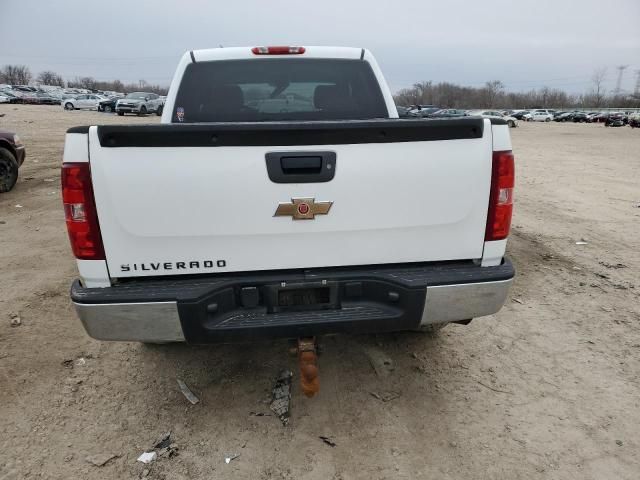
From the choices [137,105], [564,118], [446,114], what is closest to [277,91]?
[446,114]

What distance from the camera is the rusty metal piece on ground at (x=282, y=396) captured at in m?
2.81

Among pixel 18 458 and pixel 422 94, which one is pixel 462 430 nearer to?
pixel 18 458

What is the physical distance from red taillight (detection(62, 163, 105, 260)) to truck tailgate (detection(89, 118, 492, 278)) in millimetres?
41

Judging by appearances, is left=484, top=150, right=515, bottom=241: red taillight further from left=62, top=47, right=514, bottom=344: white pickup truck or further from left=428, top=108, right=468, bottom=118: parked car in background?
left=428, top=108, right=468, bottom=118: parked car in background

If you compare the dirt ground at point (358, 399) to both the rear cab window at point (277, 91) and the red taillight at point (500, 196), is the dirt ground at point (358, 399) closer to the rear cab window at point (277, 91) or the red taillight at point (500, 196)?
the red taillight at point (500, 196)

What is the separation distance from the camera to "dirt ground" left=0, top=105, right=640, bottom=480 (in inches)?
96.5

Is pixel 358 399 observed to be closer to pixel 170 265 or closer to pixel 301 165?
pixel 170 265

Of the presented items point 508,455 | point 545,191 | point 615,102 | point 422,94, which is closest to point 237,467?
point 508,455

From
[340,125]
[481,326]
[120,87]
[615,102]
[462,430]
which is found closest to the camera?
[340,125]

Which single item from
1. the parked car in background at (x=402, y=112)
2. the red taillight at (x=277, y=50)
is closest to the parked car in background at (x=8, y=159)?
the red taillight at (x=277, y=50)

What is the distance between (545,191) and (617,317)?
626 centimetres

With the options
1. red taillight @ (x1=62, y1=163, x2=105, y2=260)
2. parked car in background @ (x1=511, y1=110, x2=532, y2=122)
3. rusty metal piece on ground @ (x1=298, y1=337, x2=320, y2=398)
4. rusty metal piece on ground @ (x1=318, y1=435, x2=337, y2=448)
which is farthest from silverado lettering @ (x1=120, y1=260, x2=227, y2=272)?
parked car in background @ (x1=511, y1=110, x2=532, y2=122)

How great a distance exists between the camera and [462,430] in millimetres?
2691

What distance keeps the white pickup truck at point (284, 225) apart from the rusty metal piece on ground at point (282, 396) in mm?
726
